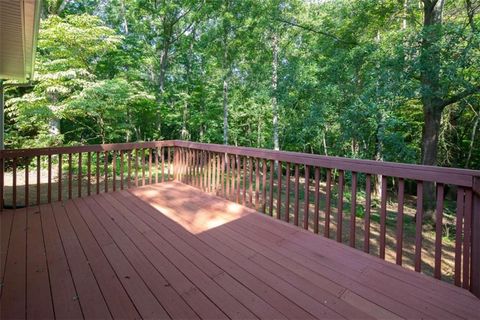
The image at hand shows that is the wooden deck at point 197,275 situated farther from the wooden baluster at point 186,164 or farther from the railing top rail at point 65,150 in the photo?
the wooden baluster at point 186,164

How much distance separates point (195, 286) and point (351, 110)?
4.47m

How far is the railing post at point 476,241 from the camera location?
5.64ft

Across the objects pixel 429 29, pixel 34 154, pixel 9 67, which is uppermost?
pixel 429 29

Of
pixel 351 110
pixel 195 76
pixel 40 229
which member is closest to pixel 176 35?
pixel 195 76

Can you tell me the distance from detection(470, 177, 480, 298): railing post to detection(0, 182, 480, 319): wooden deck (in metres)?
0.10

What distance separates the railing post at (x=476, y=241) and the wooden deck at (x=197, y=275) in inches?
3.9

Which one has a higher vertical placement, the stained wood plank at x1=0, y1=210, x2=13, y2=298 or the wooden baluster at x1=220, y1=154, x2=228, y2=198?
the wooden baluster at x1=220, y1=154, x2=228, y2=198

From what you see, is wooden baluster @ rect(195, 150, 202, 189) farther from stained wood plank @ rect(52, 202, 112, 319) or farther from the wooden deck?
stained wood plank @ rect(52, 202, 112, 319)

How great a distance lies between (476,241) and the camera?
1.74m

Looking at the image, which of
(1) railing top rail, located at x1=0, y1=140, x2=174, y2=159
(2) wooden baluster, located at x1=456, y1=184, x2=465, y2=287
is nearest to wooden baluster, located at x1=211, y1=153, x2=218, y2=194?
(1) railing top rail, located at x1=0, y1=140, x2=174, y2=159

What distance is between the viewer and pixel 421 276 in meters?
2.00

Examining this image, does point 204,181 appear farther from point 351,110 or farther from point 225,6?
point 225,6

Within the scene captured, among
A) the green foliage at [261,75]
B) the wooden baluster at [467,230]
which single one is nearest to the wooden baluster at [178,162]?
the green foliage at [261,75]

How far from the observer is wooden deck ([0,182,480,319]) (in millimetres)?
1622
